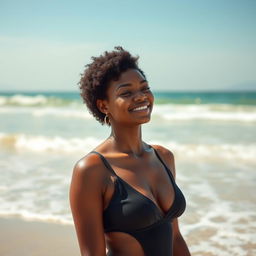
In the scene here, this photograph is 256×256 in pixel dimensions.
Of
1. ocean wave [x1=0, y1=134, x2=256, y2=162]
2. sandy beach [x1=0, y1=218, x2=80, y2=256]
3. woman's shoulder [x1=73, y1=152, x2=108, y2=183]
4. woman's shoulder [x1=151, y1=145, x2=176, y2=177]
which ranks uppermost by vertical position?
woman's shoulder [x1=73, y1=152, x2=108, y2=183]

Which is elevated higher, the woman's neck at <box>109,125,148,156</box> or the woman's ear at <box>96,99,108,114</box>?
the woman's ear at <box>96,99,108,114</box>

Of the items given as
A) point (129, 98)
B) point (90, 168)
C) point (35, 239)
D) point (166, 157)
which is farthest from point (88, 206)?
point (35, 239)

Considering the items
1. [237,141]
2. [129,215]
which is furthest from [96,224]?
[237,141]

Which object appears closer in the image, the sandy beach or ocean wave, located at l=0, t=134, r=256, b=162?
the sandy beach

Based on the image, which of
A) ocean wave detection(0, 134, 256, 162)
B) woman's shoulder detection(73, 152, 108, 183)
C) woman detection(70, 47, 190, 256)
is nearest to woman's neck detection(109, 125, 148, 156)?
woman detection(70, 47, 190, 256)

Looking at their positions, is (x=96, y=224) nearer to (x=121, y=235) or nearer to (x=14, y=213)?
(x=121, y=235)

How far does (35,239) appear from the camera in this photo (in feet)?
14.9

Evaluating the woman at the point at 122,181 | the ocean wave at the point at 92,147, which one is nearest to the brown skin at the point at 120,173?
the woman at the point at 122,181

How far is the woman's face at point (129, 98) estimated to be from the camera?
2098 millimetres

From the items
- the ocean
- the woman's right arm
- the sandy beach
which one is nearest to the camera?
the woman's right arm

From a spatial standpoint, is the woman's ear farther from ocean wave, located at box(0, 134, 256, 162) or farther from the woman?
ocean wave, located at box(0, 134, 256, 162)

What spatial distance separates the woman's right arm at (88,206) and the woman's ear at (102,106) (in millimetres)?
404

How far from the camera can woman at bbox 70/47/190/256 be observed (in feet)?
6.29

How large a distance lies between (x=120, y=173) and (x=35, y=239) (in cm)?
287
